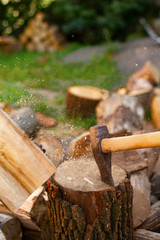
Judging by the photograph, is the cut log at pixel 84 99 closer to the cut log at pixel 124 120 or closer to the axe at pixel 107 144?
the cut log at pixel 124 120

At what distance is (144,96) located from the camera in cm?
458

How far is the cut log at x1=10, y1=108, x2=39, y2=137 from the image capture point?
3008 mm

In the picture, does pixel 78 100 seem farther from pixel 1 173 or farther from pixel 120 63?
pixel 120 63

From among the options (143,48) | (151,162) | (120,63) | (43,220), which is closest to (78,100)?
(151,162)

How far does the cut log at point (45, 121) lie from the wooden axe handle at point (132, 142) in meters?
1.18

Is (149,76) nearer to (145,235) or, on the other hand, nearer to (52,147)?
(52,147)

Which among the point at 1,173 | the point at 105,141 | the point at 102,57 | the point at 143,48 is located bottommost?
the point at 143,48

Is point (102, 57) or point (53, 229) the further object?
point (102, 57)

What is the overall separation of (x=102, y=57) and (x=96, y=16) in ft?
9.94

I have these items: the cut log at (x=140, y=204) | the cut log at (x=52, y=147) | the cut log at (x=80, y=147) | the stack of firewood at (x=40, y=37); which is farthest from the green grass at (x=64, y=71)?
the cut log at (x=140, y=204)

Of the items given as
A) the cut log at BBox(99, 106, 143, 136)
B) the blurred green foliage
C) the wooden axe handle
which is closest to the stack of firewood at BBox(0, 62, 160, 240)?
the wooden axe handle

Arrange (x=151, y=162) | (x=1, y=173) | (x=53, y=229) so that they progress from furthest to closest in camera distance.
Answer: (x=151, y=162)
(x=53, y=229)
(x=1, y=173)

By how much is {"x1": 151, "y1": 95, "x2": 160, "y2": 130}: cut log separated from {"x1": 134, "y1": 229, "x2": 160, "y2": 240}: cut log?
2.03m

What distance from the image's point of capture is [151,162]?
296cm
